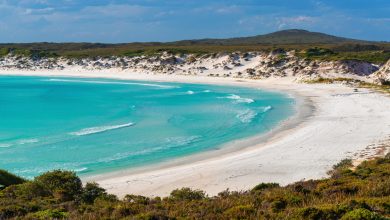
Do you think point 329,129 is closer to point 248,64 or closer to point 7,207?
point 7,207

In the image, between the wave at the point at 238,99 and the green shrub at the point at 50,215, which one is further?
the wave at the point at 238,99

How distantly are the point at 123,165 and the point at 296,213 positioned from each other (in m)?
15.8

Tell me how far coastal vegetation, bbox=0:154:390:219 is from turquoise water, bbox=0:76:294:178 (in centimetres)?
827

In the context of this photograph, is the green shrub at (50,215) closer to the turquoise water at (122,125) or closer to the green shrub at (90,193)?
the green shrub at (90,193)

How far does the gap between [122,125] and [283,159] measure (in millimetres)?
16313

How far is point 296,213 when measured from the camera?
8.99m

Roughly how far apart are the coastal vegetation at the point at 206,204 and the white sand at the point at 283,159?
4.09 m

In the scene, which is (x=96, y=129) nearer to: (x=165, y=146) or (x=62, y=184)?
(x=165, y=146)

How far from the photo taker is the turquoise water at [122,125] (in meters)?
25.4

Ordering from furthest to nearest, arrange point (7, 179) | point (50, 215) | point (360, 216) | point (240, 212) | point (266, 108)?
point (266, 108)
point (7, 179)
point (50, 215)
point (240, 212)
point (360, 216)

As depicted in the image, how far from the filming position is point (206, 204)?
35.2 ft

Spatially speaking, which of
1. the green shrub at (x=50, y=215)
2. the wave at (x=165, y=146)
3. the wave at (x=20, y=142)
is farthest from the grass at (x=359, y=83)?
the green shrub at (x=50, y=215)

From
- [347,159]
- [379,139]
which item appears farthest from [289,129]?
[347,159]

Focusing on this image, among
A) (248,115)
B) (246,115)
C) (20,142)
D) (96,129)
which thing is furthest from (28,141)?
(248,115)
